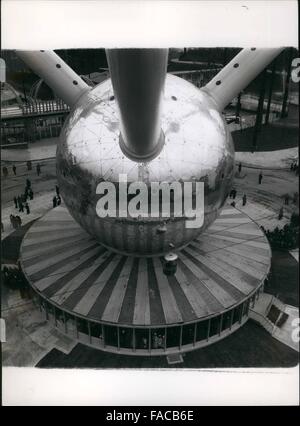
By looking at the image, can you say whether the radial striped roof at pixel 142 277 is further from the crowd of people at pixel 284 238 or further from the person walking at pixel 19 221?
the person walking at pixel 19 221

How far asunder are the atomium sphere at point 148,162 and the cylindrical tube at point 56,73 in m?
1.14

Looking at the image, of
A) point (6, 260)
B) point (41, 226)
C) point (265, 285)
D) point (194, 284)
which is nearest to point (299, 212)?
point (265, 285)

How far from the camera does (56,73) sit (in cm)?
1670

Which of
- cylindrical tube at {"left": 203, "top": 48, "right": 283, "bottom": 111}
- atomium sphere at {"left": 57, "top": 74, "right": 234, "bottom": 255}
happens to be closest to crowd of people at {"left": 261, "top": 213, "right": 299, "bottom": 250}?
atomium sphere at {"left": 57, "top": 74, "right": 234, "bottom": 255}

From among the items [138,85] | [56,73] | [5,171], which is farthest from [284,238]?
[5,171]

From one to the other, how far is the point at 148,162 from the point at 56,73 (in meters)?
5.91

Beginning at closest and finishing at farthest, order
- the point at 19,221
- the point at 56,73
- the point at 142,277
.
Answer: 1. the point at 56,73
2. the point at 142,277
3. the point at 19,221

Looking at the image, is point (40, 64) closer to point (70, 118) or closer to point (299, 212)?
point (70, 118)

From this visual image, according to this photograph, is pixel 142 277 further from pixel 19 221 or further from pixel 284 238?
pixel 19 221

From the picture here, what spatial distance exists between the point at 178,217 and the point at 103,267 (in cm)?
466

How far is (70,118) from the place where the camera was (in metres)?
16.3

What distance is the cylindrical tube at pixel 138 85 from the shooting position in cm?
715

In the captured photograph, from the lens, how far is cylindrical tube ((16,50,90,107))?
1617 cm

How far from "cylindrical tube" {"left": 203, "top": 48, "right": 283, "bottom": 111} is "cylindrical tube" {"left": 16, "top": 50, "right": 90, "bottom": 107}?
5.38m
